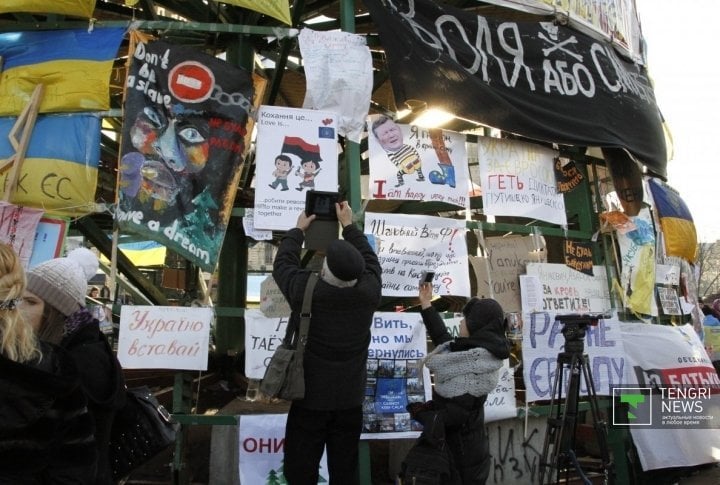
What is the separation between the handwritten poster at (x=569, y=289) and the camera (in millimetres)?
5453

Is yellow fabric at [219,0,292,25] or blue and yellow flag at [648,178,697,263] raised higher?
yellow fabric at [219,0,292,25]

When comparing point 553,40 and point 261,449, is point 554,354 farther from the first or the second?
point 553,40

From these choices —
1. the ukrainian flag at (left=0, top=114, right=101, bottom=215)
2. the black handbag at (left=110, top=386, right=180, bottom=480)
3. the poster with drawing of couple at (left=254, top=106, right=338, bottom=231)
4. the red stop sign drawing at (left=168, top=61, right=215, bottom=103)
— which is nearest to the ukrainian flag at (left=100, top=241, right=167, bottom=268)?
the ukrainian flag at (left=0, top=114, right=101, bottom=215)

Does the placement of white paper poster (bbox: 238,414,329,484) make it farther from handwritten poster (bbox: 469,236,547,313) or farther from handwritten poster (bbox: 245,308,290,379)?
handwritten poster (bbox: 469,236,547,313)

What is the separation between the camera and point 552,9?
19.9 ft

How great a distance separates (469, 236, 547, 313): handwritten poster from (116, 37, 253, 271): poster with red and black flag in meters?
2.58

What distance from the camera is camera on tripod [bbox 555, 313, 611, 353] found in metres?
4.11

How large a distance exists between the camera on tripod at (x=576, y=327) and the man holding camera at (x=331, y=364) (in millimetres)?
1838

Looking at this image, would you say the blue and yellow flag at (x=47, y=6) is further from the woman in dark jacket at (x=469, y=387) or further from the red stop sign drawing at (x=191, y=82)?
the woman in dark jacket at (x=469, y=387)

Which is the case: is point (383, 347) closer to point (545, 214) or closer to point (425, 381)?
point (425, 381)

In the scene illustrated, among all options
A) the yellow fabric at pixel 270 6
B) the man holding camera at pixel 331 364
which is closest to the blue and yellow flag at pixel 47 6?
the yellow fabric at pixel 270 6

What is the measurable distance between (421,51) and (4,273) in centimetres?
418

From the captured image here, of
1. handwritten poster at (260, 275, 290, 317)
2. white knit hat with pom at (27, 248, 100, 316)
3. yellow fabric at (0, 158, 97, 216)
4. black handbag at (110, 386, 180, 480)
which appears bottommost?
black handbag at (110, 386, 180, 480)

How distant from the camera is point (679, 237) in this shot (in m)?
7.04
